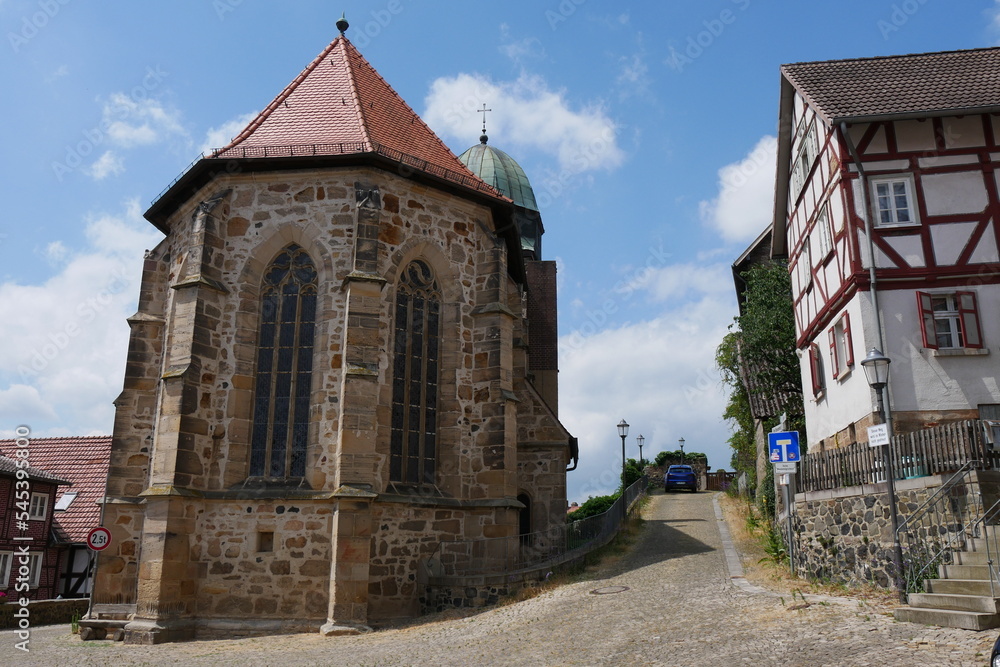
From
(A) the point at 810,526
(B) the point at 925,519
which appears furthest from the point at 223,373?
(B) the point at 925,519

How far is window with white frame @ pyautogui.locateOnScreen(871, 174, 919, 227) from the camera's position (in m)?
14.5

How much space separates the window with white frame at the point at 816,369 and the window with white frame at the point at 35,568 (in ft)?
76.2

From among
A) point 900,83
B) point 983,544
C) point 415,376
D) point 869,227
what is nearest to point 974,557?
point 983,544

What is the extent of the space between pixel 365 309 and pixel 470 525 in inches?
176

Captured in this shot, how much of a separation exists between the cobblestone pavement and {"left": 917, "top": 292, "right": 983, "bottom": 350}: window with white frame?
211 inches

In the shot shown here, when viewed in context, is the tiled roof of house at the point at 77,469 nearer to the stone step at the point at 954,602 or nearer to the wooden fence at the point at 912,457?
the wooden fence at the point at 912,457

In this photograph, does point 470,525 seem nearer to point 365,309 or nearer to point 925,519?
point 365,309

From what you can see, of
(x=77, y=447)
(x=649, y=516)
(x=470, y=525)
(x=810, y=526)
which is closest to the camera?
(x=810, y=526)

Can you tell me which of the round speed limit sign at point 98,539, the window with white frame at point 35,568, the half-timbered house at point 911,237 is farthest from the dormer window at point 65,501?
the half-timbered house at point 911,237

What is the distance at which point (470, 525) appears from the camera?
604 inches

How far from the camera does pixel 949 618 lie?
8344 mm

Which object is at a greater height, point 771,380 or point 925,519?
point 771,380

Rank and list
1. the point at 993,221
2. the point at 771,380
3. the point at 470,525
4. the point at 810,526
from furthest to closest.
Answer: the point at 771,380, the point at 470,525, the point at 993,221, the point at 810,526

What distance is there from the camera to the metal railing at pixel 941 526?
9.95m
